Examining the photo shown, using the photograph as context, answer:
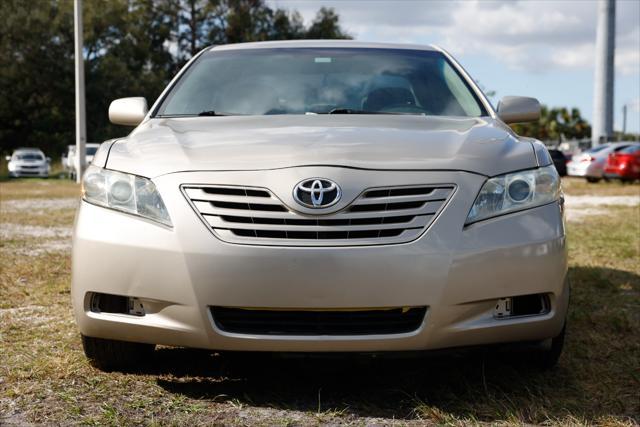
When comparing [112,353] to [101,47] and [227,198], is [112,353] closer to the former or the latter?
[227,198]

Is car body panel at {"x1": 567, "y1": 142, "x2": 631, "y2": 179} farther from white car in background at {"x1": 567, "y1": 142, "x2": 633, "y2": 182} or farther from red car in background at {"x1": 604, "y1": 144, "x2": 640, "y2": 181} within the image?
red car in background at {"x1": 604, "y1": 144, "x2": 640, "y2": 181}

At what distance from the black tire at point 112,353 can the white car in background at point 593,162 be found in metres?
22.0

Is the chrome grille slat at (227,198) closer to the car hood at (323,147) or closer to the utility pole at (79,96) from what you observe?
the car hood at (323,147)

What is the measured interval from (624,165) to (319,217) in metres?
21.7

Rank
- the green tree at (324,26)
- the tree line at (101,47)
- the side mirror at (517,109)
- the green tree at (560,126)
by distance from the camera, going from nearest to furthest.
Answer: the side mirror at (517,109) < the tree line at (101,47) < the green tree at (324,26) < the green tree at (560,126)

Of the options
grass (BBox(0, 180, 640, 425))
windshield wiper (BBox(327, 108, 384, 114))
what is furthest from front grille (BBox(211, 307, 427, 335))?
windshield wiper (BBox(327, 108, 384, 114))

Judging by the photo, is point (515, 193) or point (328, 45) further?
point (328, 45)

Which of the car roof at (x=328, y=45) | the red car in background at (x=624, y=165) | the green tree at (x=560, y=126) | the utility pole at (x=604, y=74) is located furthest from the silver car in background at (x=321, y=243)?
the green tree at (x=560, y=126)

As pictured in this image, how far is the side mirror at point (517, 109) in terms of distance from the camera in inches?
166

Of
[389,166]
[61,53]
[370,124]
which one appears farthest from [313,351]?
[61,53]

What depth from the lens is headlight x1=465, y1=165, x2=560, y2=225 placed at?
117 inches

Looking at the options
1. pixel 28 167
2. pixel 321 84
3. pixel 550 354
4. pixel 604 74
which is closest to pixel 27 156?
pixel 28 167

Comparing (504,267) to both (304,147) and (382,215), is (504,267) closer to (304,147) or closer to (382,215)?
(382,215)

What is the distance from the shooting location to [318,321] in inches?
114
